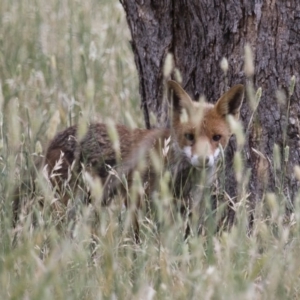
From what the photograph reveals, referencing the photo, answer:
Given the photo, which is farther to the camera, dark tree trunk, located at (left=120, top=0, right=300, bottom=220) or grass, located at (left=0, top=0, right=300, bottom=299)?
dark tree trunk, located at (left=120, top=0, right=300, bottom=220)

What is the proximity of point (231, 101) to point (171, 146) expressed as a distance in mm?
545

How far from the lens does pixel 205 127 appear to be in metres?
4.98

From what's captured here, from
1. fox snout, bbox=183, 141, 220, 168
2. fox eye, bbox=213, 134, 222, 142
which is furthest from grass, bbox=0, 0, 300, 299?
fox eye, bbox=213, 134, 222, 142

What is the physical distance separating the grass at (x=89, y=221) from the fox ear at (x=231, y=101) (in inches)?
15.6

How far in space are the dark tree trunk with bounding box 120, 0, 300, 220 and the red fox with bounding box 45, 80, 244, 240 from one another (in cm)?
11

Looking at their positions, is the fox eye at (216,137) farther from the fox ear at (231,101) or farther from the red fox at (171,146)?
the fox ear at (231,101)

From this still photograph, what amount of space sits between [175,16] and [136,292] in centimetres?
211

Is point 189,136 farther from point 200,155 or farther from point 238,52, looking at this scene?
point 238,52

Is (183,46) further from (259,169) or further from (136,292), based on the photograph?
(136,292)

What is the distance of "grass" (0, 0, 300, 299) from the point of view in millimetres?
3049

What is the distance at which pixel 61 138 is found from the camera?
5.35 metres

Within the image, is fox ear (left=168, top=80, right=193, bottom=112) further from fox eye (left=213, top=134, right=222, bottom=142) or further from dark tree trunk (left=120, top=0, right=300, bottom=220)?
fox eye (left=213, top=134, right=222, bottom=142)

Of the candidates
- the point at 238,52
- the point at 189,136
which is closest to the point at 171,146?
the point at 189,136

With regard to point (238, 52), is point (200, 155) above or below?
below
